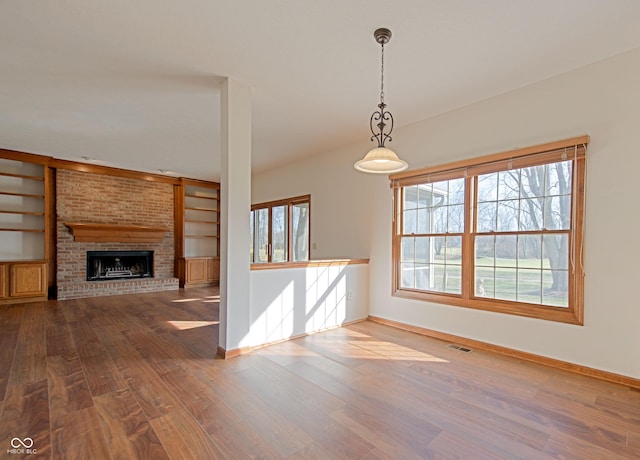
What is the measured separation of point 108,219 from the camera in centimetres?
712

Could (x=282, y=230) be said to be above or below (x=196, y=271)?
above

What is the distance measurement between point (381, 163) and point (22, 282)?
687cm

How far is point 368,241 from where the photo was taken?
496cm

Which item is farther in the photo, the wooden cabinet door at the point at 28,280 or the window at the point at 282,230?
the window at the point at 282,230

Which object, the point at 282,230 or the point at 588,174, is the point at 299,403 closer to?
the point at 588,174

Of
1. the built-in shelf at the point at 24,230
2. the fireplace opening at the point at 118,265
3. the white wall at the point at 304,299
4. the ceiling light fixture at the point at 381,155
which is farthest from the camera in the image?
the fireplace opening at the point at 118,265

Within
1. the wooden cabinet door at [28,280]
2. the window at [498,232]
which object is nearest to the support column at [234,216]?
the window at [498,232]

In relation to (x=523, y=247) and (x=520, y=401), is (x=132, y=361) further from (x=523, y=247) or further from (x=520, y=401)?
(x=523, y=247)

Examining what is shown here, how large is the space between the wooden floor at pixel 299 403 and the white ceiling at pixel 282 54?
9.19 ft

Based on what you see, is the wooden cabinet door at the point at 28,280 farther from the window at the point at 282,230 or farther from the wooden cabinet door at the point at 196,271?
the window at the point at 282,230

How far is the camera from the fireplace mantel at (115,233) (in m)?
6.64

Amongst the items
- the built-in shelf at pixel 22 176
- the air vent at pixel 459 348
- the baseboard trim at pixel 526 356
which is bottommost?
the air vent at pixel 459 348

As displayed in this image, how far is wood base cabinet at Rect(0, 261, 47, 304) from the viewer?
18.7 ft

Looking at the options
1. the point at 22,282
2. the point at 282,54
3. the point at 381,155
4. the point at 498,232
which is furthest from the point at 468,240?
the point at 22,282
